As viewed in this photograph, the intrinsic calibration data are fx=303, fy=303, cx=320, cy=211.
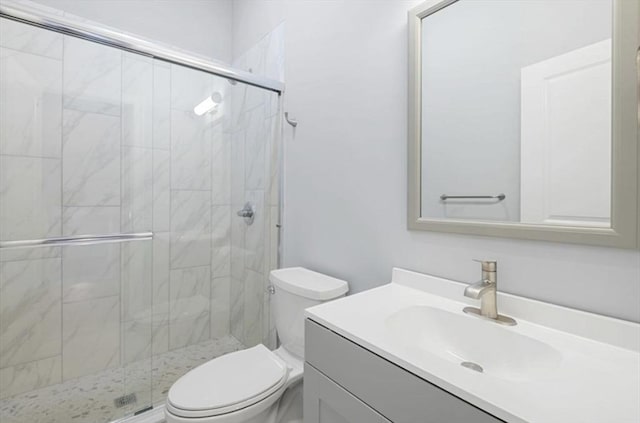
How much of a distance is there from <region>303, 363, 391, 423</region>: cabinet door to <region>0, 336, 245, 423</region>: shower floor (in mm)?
1156

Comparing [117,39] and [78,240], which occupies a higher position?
[117,39]

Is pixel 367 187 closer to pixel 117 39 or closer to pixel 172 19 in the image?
pixel 117 39

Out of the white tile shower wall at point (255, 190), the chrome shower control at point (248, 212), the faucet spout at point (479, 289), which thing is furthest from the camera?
the chrome shower control at point (248, 212)

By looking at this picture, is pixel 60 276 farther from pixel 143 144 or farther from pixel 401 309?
pixel 401 309

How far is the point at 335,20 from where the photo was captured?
4.75ft

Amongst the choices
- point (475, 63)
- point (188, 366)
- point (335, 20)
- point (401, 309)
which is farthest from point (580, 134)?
point (188, 366)

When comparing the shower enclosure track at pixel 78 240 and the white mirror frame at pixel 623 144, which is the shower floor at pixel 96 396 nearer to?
the shower enclosure track at pixel 78 240

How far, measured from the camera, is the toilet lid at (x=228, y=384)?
1.03 m

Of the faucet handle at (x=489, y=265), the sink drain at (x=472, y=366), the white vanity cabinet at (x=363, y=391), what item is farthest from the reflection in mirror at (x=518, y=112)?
the white vanity cabinet at (x=363, y=391)

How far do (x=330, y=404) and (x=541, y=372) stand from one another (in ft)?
1.69

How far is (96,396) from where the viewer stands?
1.64m

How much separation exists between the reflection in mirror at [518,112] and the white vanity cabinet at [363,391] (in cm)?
56

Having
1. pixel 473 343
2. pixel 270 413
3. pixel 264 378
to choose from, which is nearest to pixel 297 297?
pixel 264 378

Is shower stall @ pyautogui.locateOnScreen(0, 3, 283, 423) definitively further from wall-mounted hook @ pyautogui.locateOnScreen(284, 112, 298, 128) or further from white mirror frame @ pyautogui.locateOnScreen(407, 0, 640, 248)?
white mirror frame @ pyautogui.locateOnScreen(407, 0, 640, 248)
